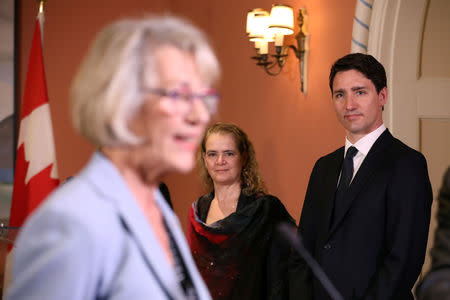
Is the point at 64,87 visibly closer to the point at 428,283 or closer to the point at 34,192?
→ the point at 34,192

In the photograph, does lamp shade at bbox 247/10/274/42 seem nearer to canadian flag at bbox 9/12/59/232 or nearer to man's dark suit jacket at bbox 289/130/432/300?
canadian flag at bbox 9/12/59/232

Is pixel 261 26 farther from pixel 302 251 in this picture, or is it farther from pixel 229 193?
pixel 302 251

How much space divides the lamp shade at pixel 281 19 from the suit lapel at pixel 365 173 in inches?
59.7

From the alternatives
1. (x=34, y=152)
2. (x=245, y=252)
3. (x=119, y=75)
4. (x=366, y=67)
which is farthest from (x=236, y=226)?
(x=119, y=75)

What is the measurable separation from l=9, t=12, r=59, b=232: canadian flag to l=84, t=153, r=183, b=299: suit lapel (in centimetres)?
259

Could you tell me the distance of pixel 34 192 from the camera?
3.14m

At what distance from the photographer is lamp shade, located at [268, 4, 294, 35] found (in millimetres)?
3217

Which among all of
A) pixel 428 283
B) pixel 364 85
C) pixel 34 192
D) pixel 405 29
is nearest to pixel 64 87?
pixel 34 192

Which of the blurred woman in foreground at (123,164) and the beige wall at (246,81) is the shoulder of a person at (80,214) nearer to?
the blurred woman in foreground at (123,164)

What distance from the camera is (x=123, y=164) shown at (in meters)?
0.75

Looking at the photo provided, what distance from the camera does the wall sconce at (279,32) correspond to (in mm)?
3230

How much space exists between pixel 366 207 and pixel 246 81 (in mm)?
2434

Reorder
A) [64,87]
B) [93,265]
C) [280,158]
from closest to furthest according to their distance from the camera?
[93,265] → [280,158] → [64,87]

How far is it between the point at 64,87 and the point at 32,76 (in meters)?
1.19
